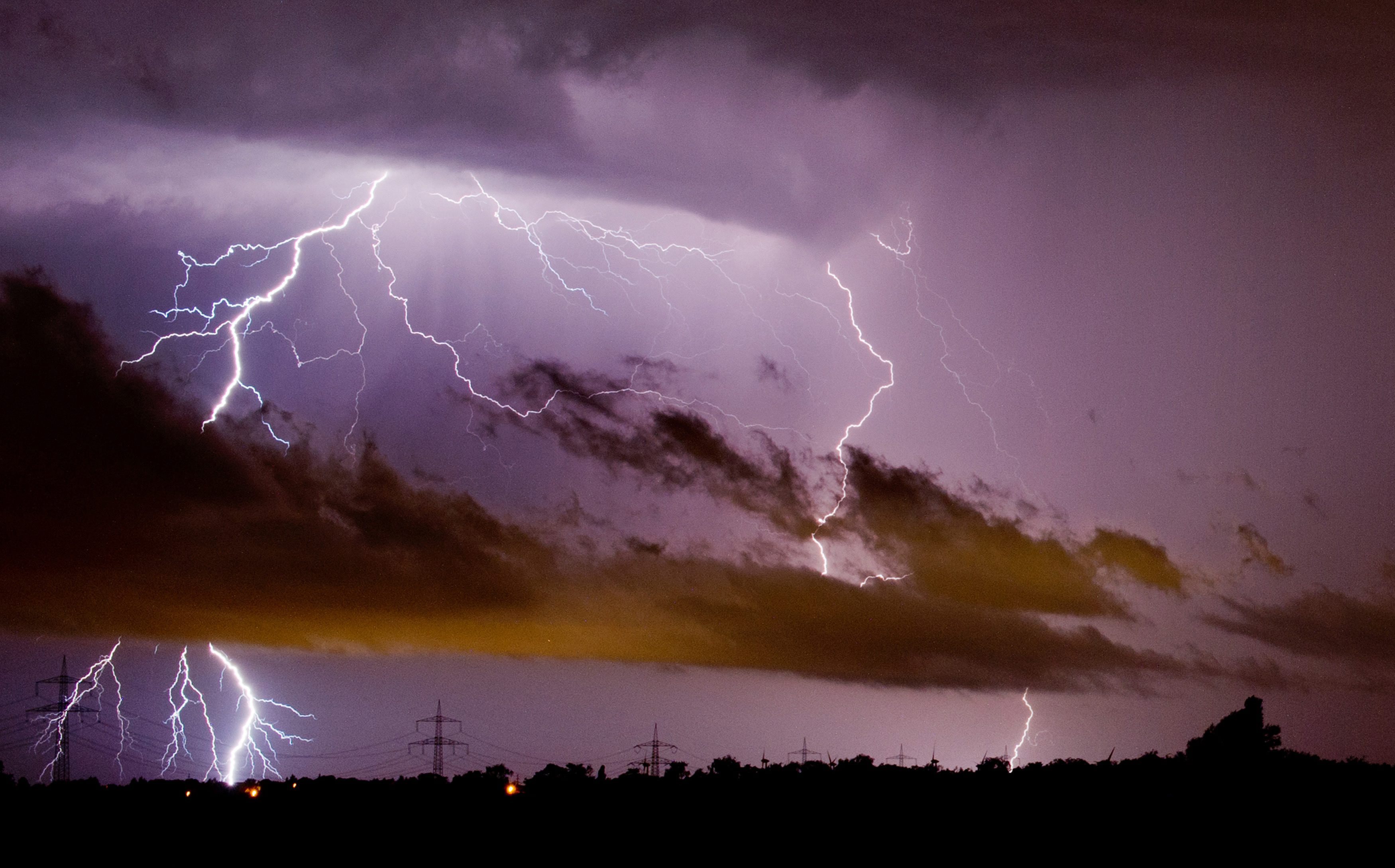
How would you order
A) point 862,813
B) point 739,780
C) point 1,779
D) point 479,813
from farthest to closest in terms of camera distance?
point 739,780, point 1,779, point 479,813, point 862,813

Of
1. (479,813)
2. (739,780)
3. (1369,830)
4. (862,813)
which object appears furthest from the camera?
(739,780)

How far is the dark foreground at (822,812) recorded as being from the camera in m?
55.8

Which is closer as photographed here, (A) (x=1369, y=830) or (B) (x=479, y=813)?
(A) (x=1369, y=830)

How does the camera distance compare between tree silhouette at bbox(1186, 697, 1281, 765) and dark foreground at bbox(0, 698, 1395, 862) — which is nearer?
dark foreground at bbox(0, 698, 1395, 862)

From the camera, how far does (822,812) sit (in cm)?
6844

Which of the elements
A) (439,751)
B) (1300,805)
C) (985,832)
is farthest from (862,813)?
(439,751)

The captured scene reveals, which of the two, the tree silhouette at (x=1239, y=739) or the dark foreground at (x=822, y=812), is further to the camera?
the tree silhouette at (x=1239, y=739)

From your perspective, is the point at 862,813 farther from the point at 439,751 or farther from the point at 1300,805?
the point at 439,751

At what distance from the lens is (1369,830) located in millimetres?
53312

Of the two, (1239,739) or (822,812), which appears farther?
(1239,739)

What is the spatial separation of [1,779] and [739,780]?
44.6 metres

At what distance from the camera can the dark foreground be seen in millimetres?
55750

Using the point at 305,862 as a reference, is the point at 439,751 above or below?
above

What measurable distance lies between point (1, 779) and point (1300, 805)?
229 feet
